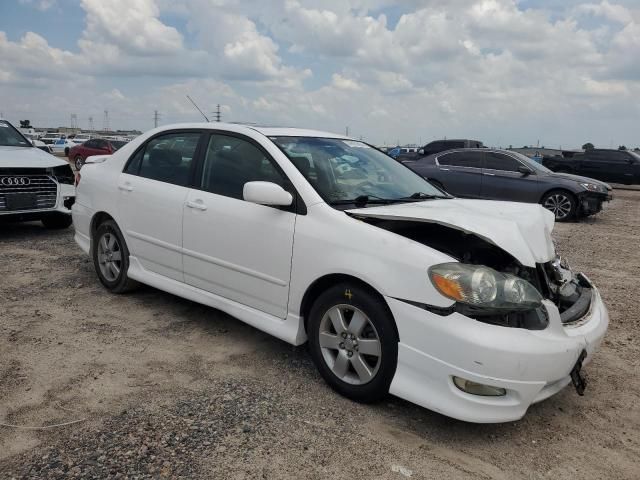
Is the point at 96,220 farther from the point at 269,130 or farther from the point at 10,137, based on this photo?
the point at 10,137

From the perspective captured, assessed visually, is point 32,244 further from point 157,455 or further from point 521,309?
point 521,309

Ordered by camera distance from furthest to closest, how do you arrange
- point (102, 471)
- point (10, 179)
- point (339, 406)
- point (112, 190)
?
point (10, 179) → point (112, 190) → point (339, 406) → point (102, 471)

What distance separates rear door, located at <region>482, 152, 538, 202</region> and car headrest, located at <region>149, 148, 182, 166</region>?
864cm

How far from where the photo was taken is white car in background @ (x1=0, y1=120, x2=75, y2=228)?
692cm

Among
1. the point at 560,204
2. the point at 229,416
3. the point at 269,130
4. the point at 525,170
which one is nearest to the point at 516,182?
the point at 525,170

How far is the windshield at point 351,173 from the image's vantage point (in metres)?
3.52

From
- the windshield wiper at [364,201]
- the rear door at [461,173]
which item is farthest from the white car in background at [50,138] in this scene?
the windshield wiper at [364,201]

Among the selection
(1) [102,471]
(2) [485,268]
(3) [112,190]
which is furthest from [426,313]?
(3) [112,190]

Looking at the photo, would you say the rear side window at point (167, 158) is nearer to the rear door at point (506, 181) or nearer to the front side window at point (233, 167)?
the front side window at point (233, 167)

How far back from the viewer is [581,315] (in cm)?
305

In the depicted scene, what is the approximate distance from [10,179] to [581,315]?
22.7ft

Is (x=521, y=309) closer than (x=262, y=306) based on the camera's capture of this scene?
Yes

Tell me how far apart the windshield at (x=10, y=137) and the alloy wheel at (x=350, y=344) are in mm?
6902

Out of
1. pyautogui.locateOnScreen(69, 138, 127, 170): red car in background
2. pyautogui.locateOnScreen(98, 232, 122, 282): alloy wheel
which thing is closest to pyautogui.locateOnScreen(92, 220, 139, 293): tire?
pyautogui.locateOnScreen(98, 232, 122, 282): alloy wheel
